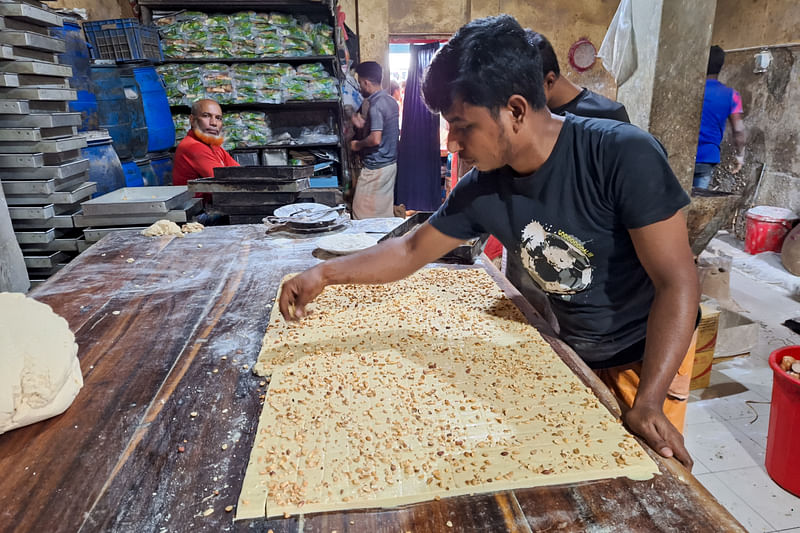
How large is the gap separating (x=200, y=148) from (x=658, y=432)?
12.3 feet

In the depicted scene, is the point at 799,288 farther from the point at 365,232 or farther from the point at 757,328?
the point at 365,232

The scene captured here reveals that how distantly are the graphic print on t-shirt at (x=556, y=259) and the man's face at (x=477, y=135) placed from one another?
232mm

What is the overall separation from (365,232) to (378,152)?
128 inches

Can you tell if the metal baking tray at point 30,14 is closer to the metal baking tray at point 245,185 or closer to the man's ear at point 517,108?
the metal baking tray at point 245,185

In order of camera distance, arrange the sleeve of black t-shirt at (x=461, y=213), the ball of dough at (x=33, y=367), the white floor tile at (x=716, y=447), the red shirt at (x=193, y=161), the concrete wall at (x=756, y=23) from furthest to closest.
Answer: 1. the concrete wall at (x=756, y=23)
2. the red shirt at (x=193, y=161)
3. the white floor tile at (x=716, y=447)
4. the sleeve of black t-shirt at (x=461, y=213)
5. the ball of dough at (x=33, y=367)

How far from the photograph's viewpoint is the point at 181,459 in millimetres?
1024

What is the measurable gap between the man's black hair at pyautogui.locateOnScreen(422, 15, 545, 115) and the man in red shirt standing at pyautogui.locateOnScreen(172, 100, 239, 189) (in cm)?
309

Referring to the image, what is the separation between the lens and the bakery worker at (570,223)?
1.12m

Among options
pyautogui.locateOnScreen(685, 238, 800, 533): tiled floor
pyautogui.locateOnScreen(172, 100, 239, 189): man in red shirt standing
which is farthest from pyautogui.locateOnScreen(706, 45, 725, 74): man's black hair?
pyautogui.locateOnScreen(172, 100, 239, 189): man in red shirt standing

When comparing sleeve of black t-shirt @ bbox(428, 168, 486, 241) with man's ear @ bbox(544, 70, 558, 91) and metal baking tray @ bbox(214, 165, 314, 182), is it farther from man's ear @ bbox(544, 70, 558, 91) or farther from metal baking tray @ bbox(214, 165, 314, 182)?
metal baking tray @ bbox(214, 165, 314, 182)

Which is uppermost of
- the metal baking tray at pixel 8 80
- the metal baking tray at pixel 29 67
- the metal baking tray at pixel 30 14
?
the metal baking tray at pixel 30 14

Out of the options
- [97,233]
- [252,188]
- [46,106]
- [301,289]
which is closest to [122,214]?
[97,233]

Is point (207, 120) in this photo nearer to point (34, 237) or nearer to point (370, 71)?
point (34, 237)

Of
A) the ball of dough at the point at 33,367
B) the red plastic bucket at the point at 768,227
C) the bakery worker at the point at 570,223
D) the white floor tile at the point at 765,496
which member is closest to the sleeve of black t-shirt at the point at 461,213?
the bakery worker at the point at 570,223
